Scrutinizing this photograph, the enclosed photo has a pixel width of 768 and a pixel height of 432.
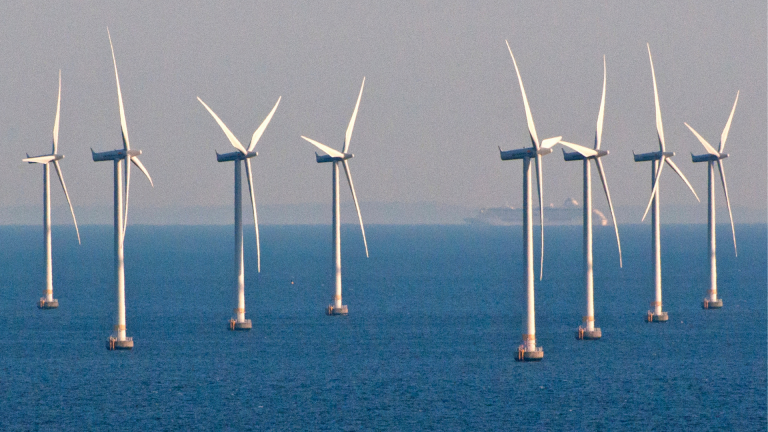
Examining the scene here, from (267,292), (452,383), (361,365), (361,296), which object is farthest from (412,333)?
(267,292)

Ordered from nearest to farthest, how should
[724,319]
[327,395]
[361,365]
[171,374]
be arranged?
[327,395]
[171,374]
[361,365]
[724,319]

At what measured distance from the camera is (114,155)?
283 ft

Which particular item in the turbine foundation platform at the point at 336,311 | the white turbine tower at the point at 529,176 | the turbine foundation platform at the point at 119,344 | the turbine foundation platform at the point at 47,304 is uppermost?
the white turbine tower at the point at 529,176

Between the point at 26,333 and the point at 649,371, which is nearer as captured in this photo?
the point at 649,371

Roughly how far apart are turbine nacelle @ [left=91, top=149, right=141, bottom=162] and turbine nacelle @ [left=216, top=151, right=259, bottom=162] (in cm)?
1430

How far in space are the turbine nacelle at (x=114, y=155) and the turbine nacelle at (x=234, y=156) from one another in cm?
1430

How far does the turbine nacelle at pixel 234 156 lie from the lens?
324ft

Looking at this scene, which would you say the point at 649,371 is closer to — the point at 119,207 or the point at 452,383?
the point at 452,383

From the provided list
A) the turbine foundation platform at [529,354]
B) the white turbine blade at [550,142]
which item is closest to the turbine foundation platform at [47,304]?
the turbine foundation platform at [529,354]

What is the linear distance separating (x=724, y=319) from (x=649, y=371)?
42838mm

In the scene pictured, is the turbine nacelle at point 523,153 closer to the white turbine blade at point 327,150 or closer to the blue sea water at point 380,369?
the blue sea water at point 380,369

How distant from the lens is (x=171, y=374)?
8294cm

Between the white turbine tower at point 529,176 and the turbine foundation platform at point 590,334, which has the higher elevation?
the white turbine tower at point 529,176

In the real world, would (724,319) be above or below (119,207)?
below
